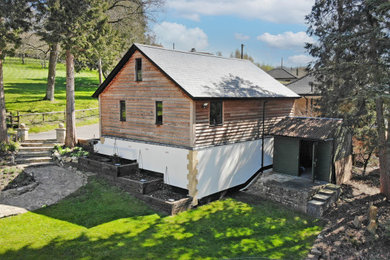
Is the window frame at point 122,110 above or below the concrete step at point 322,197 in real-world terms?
above

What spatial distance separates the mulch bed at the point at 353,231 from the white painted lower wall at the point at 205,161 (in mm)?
4473

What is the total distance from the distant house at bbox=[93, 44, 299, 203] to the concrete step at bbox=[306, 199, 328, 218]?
366 cm

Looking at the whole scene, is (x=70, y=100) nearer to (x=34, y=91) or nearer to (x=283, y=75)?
(x=34, y=91)

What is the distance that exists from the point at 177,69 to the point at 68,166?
8.39 meters

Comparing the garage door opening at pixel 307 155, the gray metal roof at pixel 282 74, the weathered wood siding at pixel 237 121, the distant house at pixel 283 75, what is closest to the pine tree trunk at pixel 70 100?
the weathered wood siding at pixel 237 121

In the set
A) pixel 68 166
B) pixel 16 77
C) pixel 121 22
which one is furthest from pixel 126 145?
pixel 16 77

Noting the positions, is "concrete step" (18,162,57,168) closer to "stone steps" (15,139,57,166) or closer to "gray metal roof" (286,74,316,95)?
"stone steps" (15,139,57,166)

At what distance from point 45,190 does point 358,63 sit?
1580 cm

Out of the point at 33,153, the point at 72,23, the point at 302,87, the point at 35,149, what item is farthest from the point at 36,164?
the point at 302,87

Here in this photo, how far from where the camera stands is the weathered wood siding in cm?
1362

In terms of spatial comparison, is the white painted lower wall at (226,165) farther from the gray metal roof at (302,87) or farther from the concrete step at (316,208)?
the gray metal roof at (302,87)

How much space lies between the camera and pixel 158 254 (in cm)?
967

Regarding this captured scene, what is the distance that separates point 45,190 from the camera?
14141 millimetres

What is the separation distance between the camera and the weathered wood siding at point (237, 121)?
536 inches
